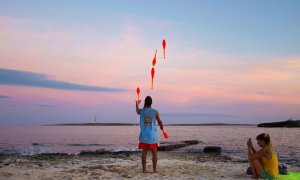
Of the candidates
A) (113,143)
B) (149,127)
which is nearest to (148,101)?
(149,127)

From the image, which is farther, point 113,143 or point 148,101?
point 113,143

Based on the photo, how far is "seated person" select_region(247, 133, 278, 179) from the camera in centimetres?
972

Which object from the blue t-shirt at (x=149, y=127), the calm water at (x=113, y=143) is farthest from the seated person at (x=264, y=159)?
Answer: the calm water at (x=113, y=143)

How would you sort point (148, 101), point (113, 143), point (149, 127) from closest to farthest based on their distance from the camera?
point (149, 127) < point (148, 101) < point (113, 143)

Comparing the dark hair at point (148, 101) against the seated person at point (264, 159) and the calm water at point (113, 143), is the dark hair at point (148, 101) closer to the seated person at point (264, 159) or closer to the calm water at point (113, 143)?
the seated person at point (264, 159)

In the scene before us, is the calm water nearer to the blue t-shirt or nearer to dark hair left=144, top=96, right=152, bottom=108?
the blue t-shirt

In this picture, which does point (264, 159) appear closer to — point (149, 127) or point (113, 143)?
point (149, 127)

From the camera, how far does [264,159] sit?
9898 millimetres

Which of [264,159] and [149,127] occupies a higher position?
[149,127]

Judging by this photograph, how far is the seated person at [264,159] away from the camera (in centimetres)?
972

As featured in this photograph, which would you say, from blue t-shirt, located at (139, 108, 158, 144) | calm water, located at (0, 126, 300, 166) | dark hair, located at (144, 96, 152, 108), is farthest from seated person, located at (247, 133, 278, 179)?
calm water, located at (0, 126, 300, 166)

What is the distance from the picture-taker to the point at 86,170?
41.4 feet

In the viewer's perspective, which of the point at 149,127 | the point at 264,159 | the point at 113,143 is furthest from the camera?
the point at 113,143

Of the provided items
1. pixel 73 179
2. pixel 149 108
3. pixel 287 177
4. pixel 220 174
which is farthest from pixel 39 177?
pixel 287 177
